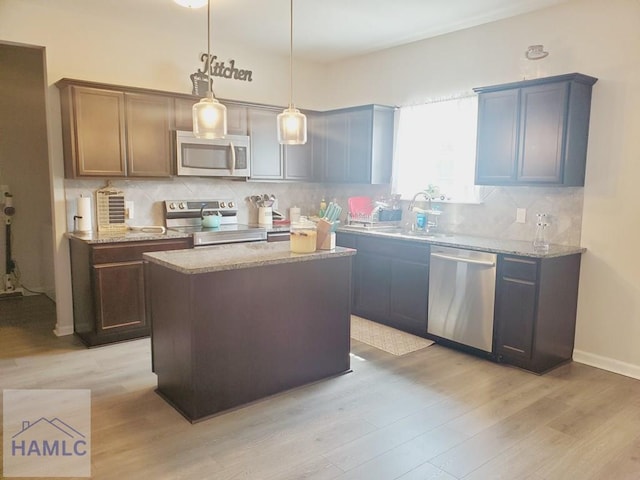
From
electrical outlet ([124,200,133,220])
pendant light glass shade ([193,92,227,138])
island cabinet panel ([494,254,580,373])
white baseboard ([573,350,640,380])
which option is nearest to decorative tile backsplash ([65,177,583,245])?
electrical outlet ([124,200,133,220])

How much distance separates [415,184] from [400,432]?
2867 mm

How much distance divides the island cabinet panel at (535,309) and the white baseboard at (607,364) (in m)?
0.11

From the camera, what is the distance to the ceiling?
3775 mm

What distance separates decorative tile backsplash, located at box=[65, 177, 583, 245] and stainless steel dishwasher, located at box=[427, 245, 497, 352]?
62cm

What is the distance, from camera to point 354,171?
5.14 metres

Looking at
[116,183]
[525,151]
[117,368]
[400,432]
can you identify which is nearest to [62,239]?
[116,183]

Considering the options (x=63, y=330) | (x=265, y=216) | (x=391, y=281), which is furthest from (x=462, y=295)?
(x=63, y=330)

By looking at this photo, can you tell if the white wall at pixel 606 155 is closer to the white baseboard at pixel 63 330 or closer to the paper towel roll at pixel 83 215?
the paper towel roll at pixel 83 215

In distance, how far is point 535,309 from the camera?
334 cm

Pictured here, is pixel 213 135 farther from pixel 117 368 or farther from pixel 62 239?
pixel 62 239

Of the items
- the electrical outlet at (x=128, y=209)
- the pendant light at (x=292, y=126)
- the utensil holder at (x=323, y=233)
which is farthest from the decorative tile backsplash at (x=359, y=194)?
the pendant light at (x=292, y=126)

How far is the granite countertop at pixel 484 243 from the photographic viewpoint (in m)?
3.41

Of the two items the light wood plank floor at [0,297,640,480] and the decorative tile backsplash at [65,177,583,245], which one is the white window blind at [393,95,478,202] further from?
the light wood plank floor at [0,297,640,480]

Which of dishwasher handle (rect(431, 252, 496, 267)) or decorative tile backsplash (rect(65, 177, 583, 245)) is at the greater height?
decorative tile backsplash (rect(65, 177, 583, 245))
